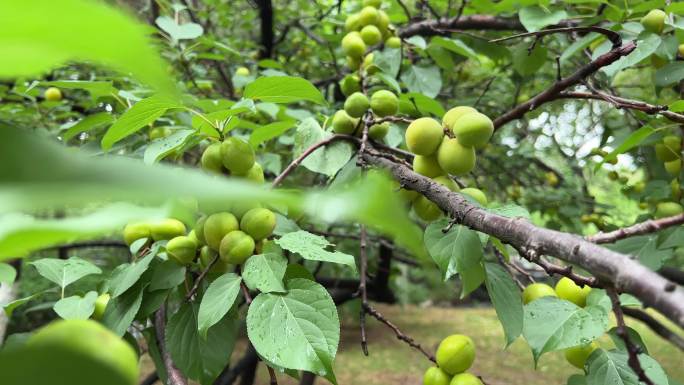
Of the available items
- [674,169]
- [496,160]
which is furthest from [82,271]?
[496,160]

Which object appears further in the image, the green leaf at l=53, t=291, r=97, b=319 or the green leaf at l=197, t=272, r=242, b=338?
the green leaf at l=53, t=291, r=97, b=319

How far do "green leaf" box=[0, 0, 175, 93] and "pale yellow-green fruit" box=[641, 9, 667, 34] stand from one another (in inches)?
57.9

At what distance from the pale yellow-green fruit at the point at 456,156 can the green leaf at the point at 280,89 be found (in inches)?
11.1

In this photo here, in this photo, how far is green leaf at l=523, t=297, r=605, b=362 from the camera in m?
0.75

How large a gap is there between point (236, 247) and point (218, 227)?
2.2 inches

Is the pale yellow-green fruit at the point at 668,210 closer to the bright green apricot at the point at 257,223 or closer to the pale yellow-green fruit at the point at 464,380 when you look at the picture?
the pale yellow-green fruit at the point at 464,380

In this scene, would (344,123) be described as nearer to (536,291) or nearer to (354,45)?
(354,45)

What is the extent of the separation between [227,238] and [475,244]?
44 centimetres

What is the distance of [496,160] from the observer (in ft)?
9.52

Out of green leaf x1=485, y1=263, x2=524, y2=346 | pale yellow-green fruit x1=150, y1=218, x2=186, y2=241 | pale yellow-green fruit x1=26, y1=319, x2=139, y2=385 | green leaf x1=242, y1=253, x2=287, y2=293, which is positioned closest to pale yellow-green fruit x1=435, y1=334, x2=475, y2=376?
green leaf x1=485, y1=263, x2=524, y2=346

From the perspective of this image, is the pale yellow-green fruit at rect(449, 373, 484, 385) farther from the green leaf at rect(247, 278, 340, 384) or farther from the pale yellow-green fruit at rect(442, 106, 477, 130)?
the pale yellow-green fruit at rect(442, 106, 477, 130)

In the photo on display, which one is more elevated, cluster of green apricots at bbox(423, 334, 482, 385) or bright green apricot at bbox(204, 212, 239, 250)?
bright green apricot at bbox(204, 212, 239, 250)

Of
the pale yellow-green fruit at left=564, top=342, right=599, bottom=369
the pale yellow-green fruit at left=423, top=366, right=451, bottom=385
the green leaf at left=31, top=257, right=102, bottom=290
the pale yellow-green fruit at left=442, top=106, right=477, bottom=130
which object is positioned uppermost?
the pale yellow-green fruit at left=442, top=106, right=477, bottom=130

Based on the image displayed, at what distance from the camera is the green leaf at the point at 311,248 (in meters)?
0.78
